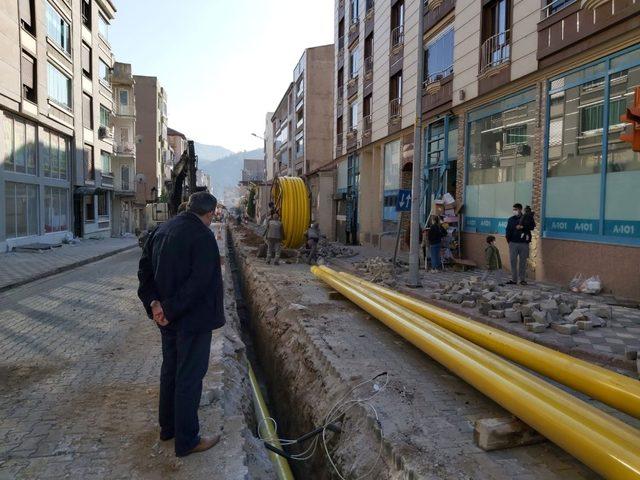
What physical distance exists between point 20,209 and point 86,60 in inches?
525

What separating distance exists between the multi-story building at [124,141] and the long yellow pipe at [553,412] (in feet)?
125

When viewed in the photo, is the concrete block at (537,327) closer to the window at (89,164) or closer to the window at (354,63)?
the window at (354,63)

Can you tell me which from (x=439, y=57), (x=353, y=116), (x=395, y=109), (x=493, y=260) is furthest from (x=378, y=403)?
(x=353, y=116)

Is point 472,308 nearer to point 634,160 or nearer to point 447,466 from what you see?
point 634,160

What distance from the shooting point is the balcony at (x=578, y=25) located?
902cm

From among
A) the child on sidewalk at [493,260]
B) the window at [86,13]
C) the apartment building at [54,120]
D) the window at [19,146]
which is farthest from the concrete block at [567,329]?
the window at [86,13]

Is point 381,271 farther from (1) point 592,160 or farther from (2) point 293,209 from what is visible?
(2) point 293,209

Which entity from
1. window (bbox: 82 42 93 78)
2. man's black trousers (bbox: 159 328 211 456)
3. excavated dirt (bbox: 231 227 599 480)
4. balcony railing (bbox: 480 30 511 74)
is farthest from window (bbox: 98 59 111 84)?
man's black trousers (bbox: 159 328 211 456)

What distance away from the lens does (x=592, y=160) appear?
10062 millimetres

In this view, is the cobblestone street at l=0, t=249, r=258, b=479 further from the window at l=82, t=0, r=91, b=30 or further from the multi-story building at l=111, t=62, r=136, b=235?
the multi-story building at l=111, t=62, r=136, b=235

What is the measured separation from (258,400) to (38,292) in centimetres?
739

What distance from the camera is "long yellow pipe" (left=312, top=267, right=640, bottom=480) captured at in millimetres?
2795

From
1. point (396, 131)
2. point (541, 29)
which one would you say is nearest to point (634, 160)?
point (541, 29)

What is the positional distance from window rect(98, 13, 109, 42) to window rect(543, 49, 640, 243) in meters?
31.7
